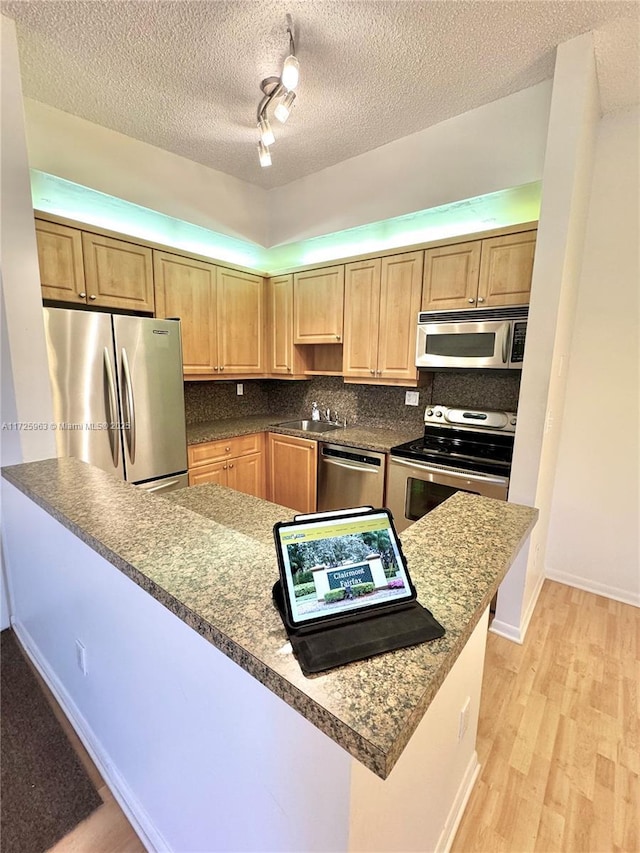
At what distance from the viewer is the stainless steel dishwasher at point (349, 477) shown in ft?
9.20

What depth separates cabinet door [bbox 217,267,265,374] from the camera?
10.8ft

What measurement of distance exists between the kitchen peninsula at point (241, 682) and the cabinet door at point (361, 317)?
Result: 1767mm

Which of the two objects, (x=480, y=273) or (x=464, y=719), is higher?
(x=480, y=273)

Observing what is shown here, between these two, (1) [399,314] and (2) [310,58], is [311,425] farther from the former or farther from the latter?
(2) [310,58]

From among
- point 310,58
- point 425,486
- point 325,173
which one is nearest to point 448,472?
point 425,486

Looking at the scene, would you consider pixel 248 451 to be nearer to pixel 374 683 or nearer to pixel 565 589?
pixel 565 589

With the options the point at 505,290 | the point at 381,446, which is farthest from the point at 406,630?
the point at 505,290

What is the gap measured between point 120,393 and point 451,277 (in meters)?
2.29

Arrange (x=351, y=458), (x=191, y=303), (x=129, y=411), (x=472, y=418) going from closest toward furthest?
(x=129, y=411) → (x=472, y=418) → (x=351, y=458) → (x=191, y=303)

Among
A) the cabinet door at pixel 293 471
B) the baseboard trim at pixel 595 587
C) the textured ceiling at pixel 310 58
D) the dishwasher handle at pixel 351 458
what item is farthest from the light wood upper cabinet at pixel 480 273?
the baseboard trim at pixel 595 587

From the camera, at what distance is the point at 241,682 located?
0.76m

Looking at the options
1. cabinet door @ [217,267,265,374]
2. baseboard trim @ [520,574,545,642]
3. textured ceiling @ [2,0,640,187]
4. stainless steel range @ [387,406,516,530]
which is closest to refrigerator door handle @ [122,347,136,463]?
cabinet door @ [217,267,265,374]

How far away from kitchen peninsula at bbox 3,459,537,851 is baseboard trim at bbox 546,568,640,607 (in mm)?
1794

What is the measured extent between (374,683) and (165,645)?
61 cm
